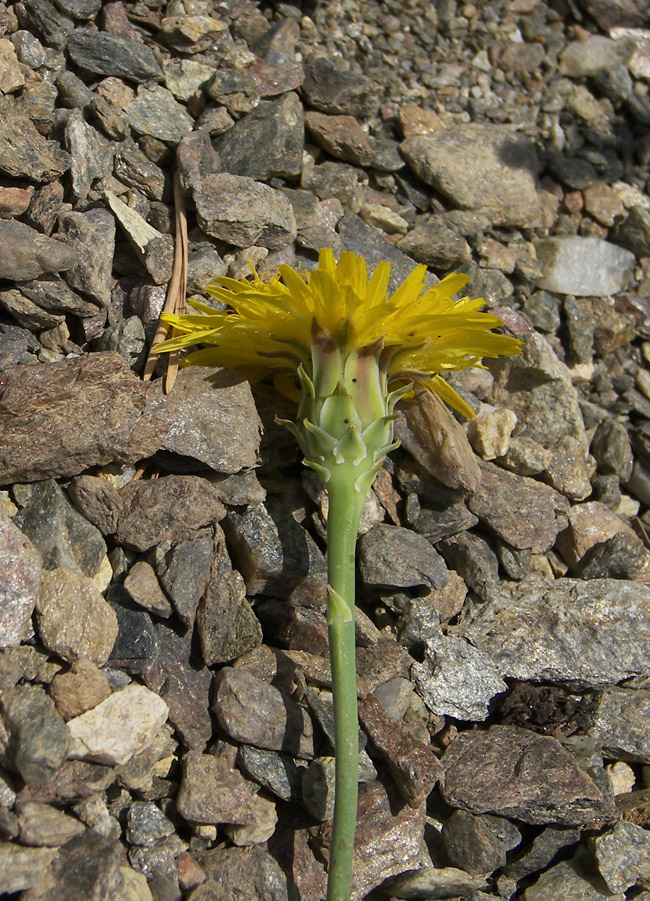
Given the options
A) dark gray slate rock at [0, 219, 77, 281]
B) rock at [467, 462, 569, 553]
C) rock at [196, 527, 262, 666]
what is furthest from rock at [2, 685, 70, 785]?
rock at [467, 462, 569, 553]

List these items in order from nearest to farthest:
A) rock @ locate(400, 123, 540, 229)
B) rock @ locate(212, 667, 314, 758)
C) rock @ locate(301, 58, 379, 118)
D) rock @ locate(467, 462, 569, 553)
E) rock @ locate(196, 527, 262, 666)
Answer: rock @ locate(212, 667, 314, 758) → rock @ locate(196, 527, 262, 666) → rock @ locate(467, 462, 569, 553) → rock @ locate(301, 58, 379, 118) → rock @ locate(400, 123, 540, 229)

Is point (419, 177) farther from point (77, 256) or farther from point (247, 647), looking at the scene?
point (247, 647)

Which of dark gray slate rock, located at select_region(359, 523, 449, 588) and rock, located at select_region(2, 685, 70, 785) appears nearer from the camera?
rock, located at select_region(2, 685, 70, 785)

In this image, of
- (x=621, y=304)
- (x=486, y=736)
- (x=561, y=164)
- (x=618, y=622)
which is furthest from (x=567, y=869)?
(x=561, y=164)

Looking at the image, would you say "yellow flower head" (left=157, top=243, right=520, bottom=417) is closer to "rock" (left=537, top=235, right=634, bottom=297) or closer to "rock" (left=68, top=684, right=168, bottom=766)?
"rock" (left=68, top=684, right=168, bottom=766)

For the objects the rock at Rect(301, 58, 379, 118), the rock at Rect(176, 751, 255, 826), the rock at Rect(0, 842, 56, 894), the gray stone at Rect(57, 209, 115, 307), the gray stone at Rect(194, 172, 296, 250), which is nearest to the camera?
the rock at Rect(0, 842, 56, 894)

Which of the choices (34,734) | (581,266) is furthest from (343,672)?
(581,266)
